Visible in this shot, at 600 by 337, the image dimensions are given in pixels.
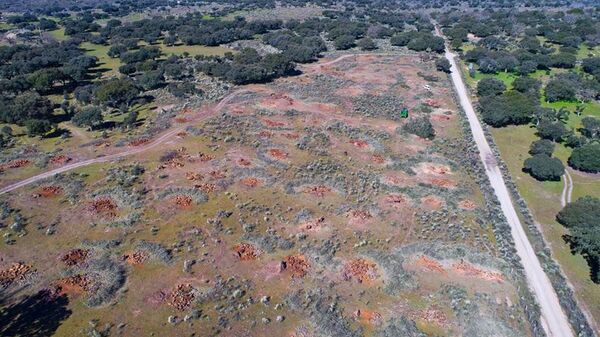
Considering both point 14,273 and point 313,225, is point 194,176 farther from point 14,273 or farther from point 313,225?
point 14,273

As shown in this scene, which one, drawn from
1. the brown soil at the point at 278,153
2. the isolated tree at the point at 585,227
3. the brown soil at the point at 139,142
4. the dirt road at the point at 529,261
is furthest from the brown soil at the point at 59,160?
the isolated tree at the point at 585,227

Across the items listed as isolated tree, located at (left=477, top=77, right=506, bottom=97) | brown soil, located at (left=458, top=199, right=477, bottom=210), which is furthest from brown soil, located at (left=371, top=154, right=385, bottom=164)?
isolated tree, located at (left=477, top=77, right=506, bottom=97)

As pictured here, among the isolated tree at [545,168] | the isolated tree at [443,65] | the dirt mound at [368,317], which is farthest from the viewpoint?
the isolated tree at [443,65]

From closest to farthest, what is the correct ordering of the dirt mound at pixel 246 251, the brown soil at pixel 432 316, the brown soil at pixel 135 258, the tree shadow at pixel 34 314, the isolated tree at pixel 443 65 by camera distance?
the tree shadow at pixel 34 314
the brown soil at pixel 432 316
the brown soil at pixel 135 258
the dirt mound at pixel 246 251
the isolated tree at pixel 443 65

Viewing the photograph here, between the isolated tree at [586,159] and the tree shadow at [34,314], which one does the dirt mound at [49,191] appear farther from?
the isolated tree at [586,159]

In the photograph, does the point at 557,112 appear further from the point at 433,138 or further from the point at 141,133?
the point at 141,133

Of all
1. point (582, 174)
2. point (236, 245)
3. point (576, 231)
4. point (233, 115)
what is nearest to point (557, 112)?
point (582, 174)

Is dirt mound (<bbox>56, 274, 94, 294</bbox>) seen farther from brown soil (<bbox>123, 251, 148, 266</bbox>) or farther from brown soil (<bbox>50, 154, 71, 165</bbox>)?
brown soil (<bbox>50, 154, 71, 165</bbox>)
